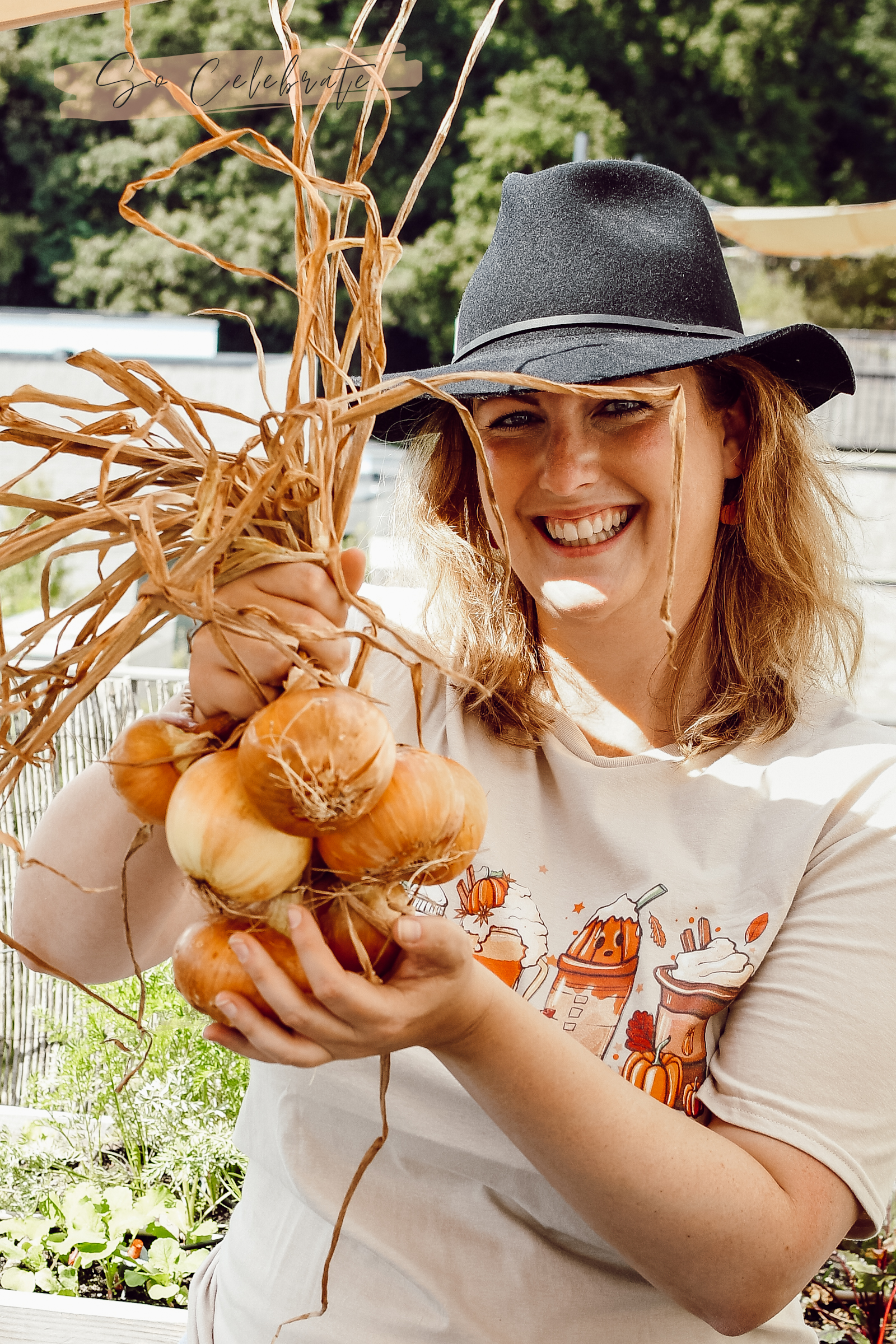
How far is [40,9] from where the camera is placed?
123 cm

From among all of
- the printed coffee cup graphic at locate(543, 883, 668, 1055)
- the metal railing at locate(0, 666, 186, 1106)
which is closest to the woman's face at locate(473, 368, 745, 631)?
the printed coffee cup graphic at locate(543, 883, 668, 1055)

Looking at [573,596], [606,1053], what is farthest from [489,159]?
[606,1053]

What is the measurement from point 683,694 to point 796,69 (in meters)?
20.3

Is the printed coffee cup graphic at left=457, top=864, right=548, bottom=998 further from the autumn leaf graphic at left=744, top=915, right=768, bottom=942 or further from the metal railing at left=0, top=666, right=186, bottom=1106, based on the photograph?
the metal railing at left=0, top=666, right=186, bottom=1106

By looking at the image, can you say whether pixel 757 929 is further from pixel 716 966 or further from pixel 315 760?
pixel 315 760

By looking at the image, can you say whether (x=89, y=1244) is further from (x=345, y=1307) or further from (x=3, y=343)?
(x=3, y=343)

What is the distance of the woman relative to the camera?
806 mm

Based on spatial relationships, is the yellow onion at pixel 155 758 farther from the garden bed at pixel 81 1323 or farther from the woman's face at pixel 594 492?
the garden bed at pixel 81 1323

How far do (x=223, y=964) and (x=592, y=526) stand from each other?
58 cm

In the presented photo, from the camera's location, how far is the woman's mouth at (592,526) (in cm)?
104

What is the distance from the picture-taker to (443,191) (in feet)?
60.7

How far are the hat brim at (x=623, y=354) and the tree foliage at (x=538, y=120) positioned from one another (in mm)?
16965

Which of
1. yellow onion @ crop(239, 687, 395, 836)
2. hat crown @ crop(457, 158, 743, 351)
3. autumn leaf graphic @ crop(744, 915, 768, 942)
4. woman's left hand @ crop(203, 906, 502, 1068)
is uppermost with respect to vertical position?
hat crown @ crop(457, 158, 743, 351)

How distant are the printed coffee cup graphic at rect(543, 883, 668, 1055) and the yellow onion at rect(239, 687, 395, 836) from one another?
0.44 m
